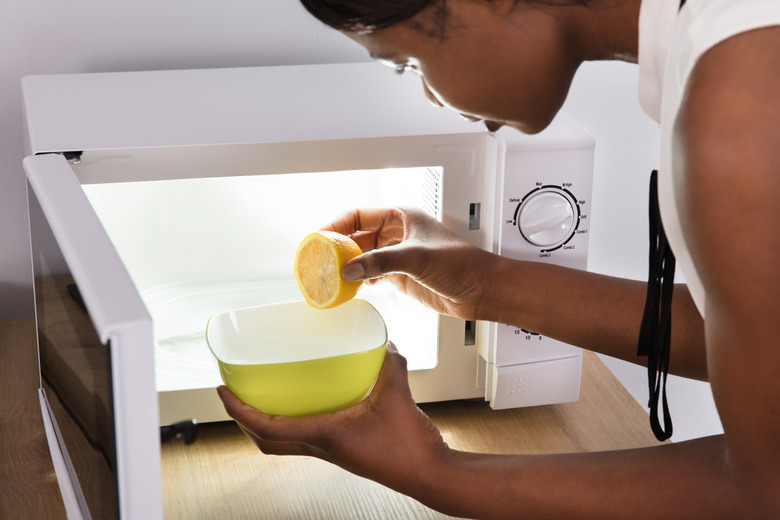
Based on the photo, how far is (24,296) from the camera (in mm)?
1084

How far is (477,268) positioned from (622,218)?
0.53 metres

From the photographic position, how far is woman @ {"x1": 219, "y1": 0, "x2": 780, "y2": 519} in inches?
17.9

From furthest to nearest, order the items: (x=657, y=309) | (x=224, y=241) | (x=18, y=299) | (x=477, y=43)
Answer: (x=18, y=299)
(x=224, y=241)
(x=657, y=309)
(x=477, y=43)

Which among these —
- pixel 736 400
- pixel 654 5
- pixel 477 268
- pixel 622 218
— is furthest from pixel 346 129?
pixel 622 218

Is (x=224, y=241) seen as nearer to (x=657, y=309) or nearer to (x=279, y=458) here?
(x=279, y=458)

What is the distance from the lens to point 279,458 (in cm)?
85

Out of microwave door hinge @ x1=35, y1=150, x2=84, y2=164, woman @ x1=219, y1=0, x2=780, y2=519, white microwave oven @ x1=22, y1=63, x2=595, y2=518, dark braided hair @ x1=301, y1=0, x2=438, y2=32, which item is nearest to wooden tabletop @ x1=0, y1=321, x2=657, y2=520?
white microwave oven @ x1=22, y1=63, x2=595, y2=518

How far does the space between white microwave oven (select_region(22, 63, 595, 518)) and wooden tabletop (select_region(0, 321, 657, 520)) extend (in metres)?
0.03

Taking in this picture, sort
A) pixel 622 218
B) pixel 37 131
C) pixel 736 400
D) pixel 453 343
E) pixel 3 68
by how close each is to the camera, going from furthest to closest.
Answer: pixel 622 218 < pixel 3 68 < pixel 453 343 < pixel 37 131 < pixel 736 400

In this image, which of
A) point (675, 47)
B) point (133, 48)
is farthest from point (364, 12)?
point (133, 48)

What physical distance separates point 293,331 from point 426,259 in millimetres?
139

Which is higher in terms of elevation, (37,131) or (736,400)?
(37,131)

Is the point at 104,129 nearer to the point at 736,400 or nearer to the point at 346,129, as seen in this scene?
the point at 346,129

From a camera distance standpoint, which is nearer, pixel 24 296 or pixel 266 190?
pixel 266 190
